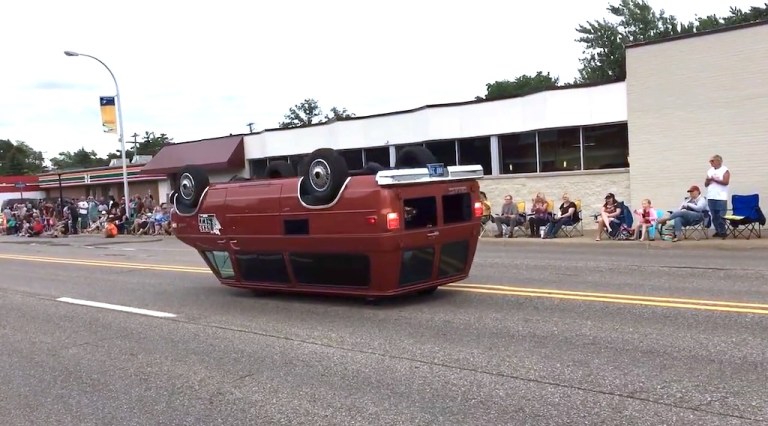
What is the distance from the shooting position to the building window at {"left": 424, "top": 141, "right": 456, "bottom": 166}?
2294 centimetres

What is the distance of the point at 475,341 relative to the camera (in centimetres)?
626

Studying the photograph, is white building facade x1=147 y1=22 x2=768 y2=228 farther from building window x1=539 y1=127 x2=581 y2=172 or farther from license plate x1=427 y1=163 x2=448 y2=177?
license plate x1=427 y1=163 x2=448 y2=177

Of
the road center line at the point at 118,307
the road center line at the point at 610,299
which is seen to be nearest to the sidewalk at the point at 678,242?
the road center line at the point at 610,299

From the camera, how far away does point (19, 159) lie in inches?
4532

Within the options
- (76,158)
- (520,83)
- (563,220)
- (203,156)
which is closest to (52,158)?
(76,158)

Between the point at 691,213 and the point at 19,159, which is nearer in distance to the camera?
the point at 691,213

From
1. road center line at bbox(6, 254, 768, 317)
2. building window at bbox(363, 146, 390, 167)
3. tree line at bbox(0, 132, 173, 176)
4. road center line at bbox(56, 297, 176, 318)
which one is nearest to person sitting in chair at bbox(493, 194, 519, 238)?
building window at bbox(363, 146, 390, 167)

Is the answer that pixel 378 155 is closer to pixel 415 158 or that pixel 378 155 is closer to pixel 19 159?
pixel 415 158

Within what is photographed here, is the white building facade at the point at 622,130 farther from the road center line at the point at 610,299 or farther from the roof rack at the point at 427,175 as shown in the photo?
the roof rack at the point at 427,175

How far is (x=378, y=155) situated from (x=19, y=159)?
11082 centimetres

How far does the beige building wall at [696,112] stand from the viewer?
16109 mm

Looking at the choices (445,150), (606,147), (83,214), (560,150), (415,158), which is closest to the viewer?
(415,158)

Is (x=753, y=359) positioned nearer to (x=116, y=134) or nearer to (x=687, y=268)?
(x=687, y=268)

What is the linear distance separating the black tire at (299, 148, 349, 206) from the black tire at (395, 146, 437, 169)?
0.99 m
